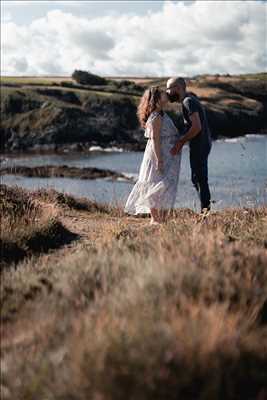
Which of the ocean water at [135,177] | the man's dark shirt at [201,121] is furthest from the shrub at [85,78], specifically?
the man's dark shirt at [201,121]

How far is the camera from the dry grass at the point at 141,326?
4.04 m

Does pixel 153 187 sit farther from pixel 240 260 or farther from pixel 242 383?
pixel 242 383

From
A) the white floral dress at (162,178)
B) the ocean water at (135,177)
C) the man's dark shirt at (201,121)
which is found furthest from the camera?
the ocean water at (135,177)

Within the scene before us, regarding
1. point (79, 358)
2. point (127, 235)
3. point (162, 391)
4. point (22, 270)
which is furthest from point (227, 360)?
point (127, 235)

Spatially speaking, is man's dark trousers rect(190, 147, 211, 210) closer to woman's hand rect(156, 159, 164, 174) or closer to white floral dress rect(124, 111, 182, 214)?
white floral dress rect(124, 111, 182, 214)

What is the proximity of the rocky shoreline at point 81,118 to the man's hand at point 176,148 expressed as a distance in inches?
2186

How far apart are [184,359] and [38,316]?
148cm

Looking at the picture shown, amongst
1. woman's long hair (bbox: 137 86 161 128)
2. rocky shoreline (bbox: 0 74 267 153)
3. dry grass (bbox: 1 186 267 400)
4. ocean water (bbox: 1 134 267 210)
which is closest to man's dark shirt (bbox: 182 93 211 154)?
woman's long hair (bbox: 137 86 161 128)

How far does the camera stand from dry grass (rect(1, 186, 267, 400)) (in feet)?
13.3

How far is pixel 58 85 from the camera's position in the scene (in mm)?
98000

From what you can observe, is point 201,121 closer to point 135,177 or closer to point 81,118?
point 135,177

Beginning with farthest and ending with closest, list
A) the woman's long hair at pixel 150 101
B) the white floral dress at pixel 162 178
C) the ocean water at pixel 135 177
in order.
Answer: the ocean water at pixel 135 177 → the white floral dress at pixel 162 178 → the woman's long hair at pixel 150 101

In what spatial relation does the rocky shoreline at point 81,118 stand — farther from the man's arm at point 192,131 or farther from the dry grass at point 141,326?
the dry grass at point 141,326

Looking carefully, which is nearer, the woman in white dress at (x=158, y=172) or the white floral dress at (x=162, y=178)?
the woman in white dress at (x=158, y=172)
